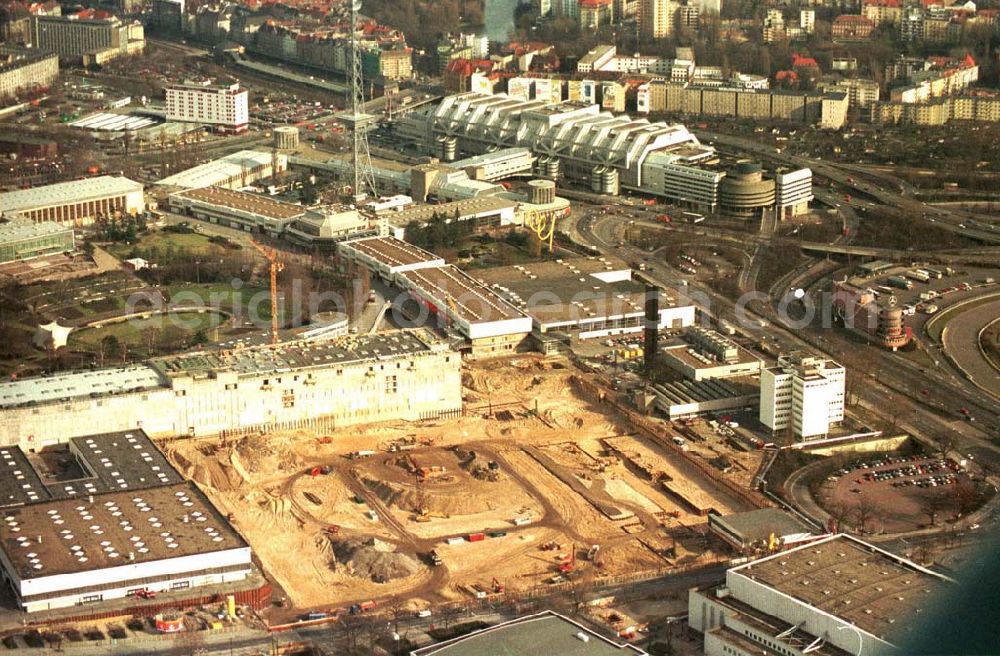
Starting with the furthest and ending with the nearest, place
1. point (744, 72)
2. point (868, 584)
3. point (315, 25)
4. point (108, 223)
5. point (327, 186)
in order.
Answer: point (315, 25)
point (744, 72)
point (327, 186)
point (108, 223)
point (868, 584)

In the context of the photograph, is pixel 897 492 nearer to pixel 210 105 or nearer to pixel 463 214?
pixel 463 214

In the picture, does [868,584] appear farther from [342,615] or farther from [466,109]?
[466,109]

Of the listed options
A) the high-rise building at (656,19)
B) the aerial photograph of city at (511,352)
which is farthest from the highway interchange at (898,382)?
the high-rise building at (656,19)

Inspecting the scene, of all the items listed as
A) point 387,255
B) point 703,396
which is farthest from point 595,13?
point 703,396

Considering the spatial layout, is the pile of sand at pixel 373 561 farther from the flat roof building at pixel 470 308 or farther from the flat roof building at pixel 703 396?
the flat roof building at pixel 470 308

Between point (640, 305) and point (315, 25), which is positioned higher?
point (315, 25)

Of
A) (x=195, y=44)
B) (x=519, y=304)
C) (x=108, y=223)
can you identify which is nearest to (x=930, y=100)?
(x=519, y=304)
